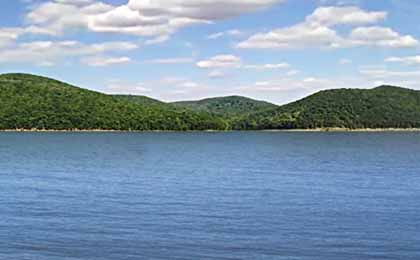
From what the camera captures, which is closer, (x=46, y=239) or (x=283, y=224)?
(x=46, y=239)

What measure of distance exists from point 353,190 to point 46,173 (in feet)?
105

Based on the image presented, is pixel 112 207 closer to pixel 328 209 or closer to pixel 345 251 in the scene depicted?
pixel 328 209

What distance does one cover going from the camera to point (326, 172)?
7019 cm

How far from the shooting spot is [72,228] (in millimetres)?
32000

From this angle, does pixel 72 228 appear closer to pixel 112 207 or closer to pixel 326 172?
pixel 112 207

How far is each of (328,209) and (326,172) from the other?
103 feet

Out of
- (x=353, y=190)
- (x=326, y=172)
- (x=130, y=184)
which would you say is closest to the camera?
(x=353, y=190)

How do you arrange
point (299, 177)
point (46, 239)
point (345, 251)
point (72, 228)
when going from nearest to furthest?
point (345, 251)
point (46, 239)
point (72, 228)
point (299, 177)

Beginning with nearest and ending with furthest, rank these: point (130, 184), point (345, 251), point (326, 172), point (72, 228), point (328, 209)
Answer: point (345, 251) → point (72, 228) → point (328, 209) → point (130, 184) → point (326, 172)

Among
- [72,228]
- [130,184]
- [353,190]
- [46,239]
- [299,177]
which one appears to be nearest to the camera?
[46,239]

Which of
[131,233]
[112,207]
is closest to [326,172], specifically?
[112,207]

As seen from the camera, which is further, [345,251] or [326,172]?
[326,172]

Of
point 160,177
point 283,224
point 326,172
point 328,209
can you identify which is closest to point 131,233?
point 283,224

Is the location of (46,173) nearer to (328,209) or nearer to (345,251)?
(328,209)
